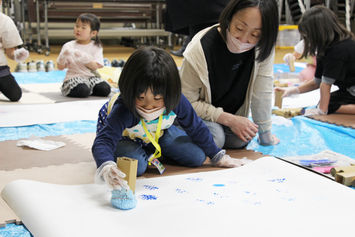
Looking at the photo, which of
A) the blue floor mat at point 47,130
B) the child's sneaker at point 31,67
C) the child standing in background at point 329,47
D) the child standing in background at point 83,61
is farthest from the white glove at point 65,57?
the child standing in background at point 329,47

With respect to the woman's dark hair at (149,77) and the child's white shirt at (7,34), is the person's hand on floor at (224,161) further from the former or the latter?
the child's white shirt at (7,34)

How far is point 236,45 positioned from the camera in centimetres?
127

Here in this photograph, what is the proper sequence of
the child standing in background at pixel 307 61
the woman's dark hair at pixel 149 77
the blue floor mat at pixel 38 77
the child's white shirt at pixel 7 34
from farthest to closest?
the blue floor mat at pixel 38 77, the child standing in background at pixel 307 61, the child's white shirt at pixel 7 34, the woman's dark hair at pixel 149 77

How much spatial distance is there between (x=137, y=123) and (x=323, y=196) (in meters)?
0.53

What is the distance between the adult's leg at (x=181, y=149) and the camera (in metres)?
1.18

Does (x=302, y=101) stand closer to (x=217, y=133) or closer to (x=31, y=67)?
(x=217, y=133)

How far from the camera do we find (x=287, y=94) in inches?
81.0

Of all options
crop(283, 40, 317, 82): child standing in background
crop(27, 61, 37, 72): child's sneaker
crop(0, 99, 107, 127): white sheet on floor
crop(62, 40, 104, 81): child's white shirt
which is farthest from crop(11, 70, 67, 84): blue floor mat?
crop(283, 40, 317, 82): child standing in background

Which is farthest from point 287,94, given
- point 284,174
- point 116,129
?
point 116,129

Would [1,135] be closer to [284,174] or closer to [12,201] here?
[12,201]

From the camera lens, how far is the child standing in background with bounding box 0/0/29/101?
2006 millimetres

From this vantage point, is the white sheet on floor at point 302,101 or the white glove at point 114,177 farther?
the white sheet on floor at point 302,101

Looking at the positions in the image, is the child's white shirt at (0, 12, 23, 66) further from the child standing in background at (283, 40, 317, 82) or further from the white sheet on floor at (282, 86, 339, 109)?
the child standing in background at (283, 40, 317, 82)

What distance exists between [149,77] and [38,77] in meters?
2.38
